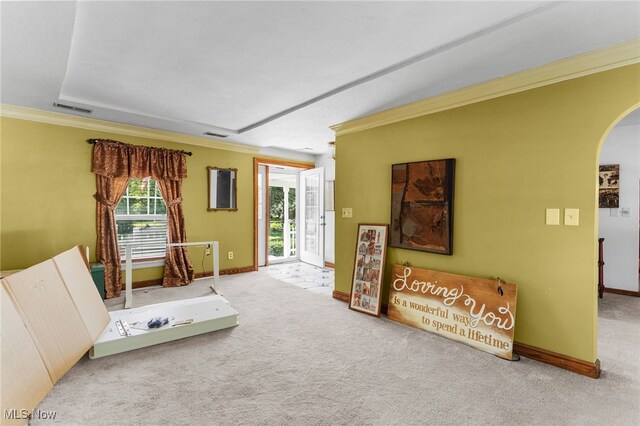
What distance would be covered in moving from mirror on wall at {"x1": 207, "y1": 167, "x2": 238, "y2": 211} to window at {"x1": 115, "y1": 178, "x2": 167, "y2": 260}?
0.81 m

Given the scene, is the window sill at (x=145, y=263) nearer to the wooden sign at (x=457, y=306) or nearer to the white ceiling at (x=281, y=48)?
the white ceiling at (x=281, y=48)

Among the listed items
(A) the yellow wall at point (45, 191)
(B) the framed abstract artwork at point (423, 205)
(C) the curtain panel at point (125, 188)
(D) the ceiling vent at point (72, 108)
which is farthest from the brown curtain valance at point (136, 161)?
(B) the framed abstract artwork at point (423, 205)

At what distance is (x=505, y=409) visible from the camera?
1850 mm

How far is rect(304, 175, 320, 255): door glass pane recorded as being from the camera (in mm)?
6094

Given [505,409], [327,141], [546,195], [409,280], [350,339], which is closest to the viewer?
[505,409]

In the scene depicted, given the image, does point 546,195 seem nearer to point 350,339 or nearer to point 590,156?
point 590,156

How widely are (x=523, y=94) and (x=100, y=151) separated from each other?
5.09 meters

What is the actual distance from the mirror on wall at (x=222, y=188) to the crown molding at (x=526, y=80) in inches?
119

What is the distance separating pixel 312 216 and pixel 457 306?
12.6ft

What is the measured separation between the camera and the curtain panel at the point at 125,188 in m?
4.10

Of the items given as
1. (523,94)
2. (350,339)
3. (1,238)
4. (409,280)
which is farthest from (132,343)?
(523,94)
